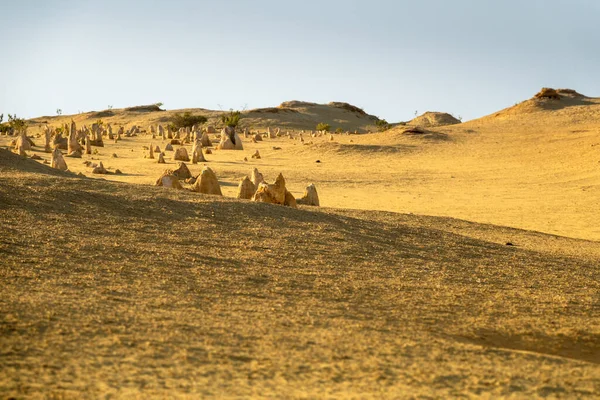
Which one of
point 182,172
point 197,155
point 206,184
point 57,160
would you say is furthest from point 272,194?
point 197,155

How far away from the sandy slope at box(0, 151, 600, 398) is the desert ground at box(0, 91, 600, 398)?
0.6 inches

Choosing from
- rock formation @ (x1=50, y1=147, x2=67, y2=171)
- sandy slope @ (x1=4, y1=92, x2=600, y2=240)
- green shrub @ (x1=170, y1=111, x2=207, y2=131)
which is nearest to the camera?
sandy slope @ (x1=4, y1=92, x2=600, y2=240)

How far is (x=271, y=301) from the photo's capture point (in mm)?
5574

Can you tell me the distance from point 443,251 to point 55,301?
14.2ft

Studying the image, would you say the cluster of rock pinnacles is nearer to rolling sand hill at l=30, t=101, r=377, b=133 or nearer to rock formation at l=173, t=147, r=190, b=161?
rock formation at l=173, t=147, r=190, b=161

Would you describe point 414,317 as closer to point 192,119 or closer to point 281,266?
point 281,266

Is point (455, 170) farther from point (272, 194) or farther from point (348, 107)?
point (348, 107)

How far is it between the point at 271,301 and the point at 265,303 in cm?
8

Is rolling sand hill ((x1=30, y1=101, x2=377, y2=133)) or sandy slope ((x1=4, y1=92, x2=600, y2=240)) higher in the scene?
rolling sand hill ((x1=30, y1=101, x2=377, y2=133))

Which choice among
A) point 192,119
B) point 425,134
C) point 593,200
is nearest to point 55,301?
point 593,200

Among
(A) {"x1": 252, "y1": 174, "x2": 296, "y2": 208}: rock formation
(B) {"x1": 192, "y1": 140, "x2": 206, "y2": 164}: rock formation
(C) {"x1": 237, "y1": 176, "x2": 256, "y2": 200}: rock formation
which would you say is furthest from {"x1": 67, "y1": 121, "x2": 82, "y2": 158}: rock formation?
(A) {"x1": 252, "y1": 174, "x2": 296, "y2": 208}: rock formation

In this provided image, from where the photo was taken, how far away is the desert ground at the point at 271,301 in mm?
3973

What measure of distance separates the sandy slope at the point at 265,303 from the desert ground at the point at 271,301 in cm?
2

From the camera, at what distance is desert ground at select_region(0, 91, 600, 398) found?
13.0 feet
